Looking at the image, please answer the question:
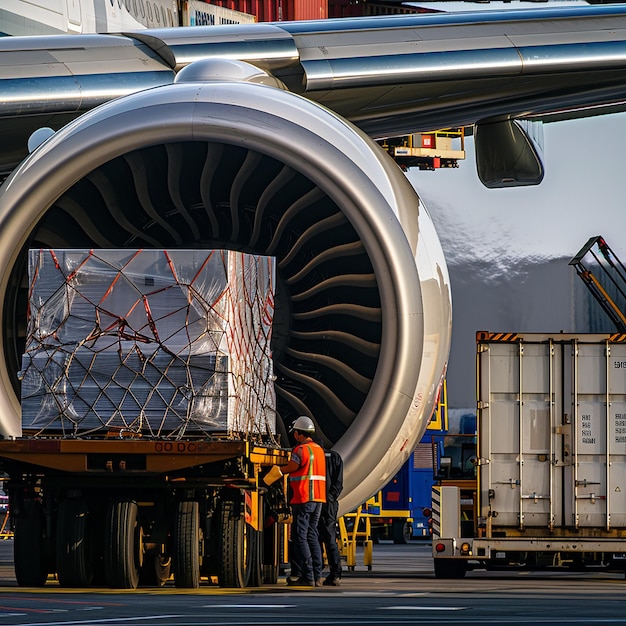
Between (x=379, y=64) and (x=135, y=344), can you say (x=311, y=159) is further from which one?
(x=379, y=64)

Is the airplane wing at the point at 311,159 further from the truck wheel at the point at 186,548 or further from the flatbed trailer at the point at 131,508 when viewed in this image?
the truck wheel at the point at 186,548

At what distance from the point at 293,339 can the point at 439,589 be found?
6.63 ft

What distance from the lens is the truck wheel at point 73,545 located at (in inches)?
382

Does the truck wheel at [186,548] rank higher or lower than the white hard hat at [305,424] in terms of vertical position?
lower

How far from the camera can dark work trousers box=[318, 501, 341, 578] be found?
11.1 meters

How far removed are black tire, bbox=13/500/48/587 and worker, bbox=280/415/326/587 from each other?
5.61 ft

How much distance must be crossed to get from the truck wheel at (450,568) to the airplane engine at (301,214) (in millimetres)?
4635

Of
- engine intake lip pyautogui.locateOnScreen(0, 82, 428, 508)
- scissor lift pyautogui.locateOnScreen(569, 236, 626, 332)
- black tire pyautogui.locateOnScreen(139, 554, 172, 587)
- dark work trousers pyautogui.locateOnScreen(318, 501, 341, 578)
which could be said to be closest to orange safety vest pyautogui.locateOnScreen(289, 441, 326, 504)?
dark work trousers pyautogui.locateOnScreen(318, 501, 341, 578)

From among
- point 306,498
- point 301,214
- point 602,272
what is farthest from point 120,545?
point 602,272

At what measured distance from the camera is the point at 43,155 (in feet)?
32.0

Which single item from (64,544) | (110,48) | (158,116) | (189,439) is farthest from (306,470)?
(110,48)

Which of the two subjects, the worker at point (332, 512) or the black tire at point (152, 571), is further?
the black tire at point (152, 571)

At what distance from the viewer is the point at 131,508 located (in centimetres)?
974

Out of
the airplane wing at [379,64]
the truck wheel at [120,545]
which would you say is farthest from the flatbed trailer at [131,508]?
the airplane wing at [379,64]
